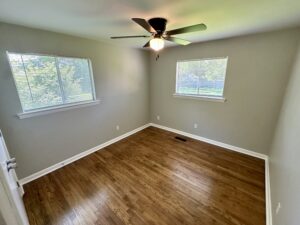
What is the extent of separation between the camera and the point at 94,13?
1.62 m

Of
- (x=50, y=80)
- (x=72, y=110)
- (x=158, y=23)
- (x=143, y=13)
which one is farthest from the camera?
(x=72, y=110)

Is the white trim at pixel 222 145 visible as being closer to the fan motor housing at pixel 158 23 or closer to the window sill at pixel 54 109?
the window sill at pixel 54 109

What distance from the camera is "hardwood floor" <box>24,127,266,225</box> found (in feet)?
5.62

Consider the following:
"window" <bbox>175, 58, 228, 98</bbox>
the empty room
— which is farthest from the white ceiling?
"window" <bbox>175, 58, 228, 98</bbox>

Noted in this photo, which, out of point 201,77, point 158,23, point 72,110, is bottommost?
point 72,110

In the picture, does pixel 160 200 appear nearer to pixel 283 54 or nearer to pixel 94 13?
pixel 94 13

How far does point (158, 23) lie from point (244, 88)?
2.16 metres

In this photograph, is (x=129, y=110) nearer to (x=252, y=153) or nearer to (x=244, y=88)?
(x=244, y=88)

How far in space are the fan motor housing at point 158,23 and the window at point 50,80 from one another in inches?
65.3

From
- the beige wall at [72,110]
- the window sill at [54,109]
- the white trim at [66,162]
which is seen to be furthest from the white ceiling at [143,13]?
the white trim at [66,162]

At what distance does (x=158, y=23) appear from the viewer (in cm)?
180

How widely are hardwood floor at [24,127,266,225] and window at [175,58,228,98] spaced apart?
143 cm

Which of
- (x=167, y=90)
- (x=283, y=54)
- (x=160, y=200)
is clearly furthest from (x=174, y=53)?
(x=160, y=200)

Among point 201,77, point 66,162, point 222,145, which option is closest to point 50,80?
point 66,162
